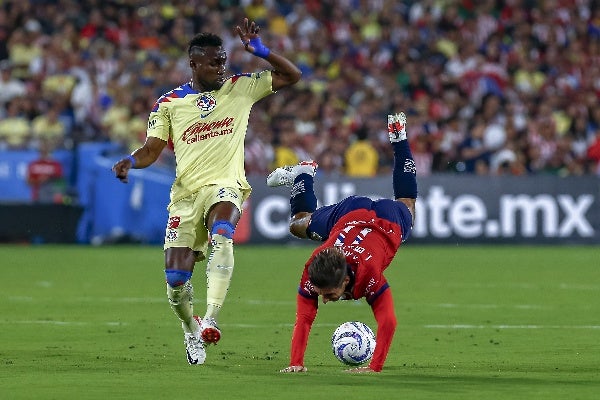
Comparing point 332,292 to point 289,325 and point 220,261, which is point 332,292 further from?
point 289,325

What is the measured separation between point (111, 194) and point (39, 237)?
1.66 m

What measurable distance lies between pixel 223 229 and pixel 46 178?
15358 millimetres

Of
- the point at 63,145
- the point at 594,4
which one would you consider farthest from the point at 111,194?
the point at 594,4

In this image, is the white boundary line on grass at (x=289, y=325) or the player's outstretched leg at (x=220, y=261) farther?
the white boundary line on grass at (x=289, y=325)

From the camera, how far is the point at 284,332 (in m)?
12.6

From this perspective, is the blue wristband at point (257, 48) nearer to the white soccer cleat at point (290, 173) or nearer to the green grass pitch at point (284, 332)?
the white soccer cleat at point (290, 173)

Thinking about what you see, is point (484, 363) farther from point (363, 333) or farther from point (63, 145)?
point (63, 145)

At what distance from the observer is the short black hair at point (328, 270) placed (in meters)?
8.95

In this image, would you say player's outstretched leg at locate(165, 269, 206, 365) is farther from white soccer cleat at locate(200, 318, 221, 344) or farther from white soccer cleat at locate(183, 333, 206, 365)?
white soccer cleat at locate(200, 318, 221, 344)

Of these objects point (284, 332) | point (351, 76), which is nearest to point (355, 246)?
point (284, 332)

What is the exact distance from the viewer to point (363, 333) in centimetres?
981

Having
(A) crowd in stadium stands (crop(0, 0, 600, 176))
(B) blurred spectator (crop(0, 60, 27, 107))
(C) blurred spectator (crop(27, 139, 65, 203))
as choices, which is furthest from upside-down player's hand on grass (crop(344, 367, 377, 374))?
(B) blurred spectator (crop(0, 60, 27, 107))

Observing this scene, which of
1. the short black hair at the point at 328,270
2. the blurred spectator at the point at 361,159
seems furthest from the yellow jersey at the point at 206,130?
the blurred spectator at the point at 361,159

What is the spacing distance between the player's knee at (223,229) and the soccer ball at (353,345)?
3.70 feet
